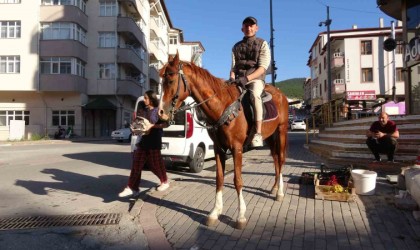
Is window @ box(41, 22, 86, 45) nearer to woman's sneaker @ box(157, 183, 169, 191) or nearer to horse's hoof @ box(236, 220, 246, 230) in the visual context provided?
woman's sneaker @ box(157, 183, 169, 191)

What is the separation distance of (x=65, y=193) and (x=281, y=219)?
4.94 metres

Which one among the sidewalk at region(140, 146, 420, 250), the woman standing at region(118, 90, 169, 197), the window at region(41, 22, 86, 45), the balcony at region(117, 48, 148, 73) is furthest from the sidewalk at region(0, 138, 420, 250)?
the balcony at region(117, 48, 148, 73)

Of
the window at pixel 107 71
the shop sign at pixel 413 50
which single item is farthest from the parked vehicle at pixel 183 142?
the window at pixel 107 71

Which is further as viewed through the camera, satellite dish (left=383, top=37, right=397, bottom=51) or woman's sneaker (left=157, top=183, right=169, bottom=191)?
satellite dish (left=383, top=37, right=397, bottom=51)

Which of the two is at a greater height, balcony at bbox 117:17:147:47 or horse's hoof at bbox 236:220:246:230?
balcony at bbox 117:17:147:47

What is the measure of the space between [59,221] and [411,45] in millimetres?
13804

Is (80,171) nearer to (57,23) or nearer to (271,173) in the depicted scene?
(271,173)

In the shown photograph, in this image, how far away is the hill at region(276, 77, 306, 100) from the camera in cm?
13000

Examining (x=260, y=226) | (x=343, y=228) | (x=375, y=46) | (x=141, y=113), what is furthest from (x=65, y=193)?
(x=375, y=46)

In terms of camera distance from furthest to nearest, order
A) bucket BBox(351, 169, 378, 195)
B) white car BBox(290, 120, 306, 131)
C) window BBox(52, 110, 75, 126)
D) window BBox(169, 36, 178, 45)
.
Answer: window BBox(169, 36, 178, 45) < white car BBox(290, 120, 306, 131) < window BBox(52, 110, 75, 126) < bucket BBox(351, 169, 378, 195)

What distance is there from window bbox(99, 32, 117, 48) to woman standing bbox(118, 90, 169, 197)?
33747 millimetres

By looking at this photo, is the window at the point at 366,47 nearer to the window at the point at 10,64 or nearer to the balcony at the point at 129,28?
the balcony at the point at 129,28

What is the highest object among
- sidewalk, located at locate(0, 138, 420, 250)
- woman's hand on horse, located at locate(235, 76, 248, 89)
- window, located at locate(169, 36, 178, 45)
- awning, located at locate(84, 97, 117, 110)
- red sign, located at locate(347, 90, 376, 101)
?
window, located at locate(169, 36, 178, 45)

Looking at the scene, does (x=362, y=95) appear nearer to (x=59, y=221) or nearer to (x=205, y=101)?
(x=205, y=101)
